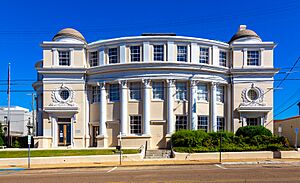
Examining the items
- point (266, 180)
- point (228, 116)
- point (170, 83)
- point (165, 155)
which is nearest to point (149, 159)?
point (165, 155)

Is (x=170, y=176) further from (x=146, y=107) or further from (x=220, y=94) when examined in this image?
(x=220, y=94)

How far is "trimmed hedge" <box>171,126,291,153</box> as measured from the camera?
2647 centimetres

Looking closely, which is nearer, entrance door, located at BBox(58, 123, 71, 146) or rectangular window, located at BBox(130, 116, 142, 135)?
rectangular window, located at BBox(130, 116, 142, 135)

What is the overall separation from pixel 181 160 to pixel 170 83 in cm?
863

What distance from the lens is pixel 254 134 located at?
29.2 m

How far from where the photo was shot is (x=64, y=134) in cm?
3297

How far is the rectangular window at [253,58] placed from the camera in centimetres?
3416

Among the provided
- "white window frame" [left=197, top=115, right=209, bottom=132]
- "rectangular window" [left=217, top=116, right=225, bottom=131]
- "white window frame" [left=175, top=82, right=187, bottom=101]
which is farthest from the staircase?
"rectangular window" [left=217, top=116, right=225, bottom=131]

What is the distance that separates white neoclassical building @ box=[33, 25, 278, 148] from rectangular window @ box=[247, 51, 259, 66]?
10 centimetres

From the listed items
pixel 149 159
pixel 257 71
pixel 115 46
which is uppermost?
pixel 115 46

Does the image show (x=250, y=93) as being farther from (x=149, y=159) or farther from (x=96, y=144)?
(x=96, y=144)

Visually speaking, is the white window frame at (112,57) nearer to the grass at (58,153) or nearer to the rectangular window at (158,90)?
the rectangular window at (158,90)

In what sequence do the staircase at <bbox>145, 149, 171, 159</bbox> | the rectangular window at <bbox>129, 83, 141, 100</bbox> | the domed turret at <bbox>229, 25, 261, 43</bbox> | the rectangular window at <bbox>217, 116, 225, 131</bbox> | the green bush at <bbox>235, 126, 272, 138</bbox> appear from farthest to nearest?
1. the domed turret at <bbox>229, 25, 261, 43</bbox>
2. the rectangular window at <bbox>217, 116, 225, 131</bbox>
3. the rectangular window at <bbox>129, 83, 141, 100</bbox>
4. the green bush at <bbox>235, 126, 272, 138</bbox>
5. the staircase at <bbox>145, 149, 171, 159</bbox>

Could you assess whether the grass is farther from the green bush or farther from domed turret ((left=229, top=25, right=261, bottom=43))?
domed turret ((left=229, top=25, right=261, bottom=43))
